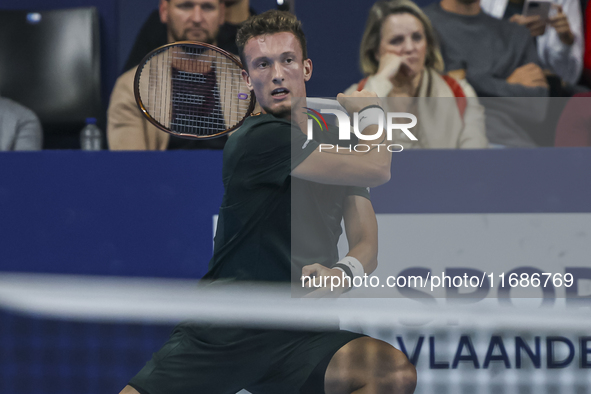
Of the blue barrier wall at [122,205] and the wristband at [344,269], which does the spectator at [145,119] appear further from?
the wristband at [344,269]

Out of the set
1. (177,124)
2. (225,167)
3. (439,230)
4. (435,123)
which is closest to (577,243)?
(439,230)

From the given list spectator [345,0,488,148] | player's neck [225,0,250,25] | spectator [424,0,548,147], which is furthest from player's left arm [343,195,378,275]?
player's neck [225,0,250,25]

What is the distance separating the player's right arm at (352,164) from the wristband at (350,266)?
0.22 m

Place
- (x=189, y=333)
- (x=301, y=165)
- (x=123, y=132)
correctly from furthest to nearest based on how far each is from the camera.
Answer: (x=123, y=132) → (x=189, y=333) → (x=301, y=165)

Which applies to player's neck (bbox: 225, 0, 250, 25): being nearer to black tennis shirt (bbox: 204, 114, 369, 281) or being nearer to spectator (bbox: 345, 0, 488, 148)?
spectator (bbox: 345, 0, 488, 148)

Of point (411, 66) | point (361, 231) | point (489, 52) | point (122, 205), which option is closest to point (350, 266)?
point (361, 231)

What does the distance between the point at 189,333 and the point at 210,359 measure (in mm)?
104

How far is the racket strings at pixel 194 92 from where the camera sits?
2.05 meters

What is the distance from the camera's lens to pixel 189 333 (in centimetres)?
163

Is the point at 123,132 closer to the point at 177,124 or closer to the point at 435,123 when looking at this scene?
the point at 177,124

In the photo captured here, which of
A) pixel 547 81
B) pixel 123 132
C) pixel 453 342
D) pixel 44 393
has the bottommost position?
pixel 44 393

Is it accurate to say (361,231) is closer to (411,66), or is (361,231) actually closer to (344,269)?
(344,269)

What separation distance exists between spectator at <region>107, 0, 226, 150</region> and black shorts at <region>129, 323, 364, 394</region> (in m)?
1.33

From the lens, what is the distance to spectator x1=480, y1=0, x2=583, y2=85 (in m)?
2.96
